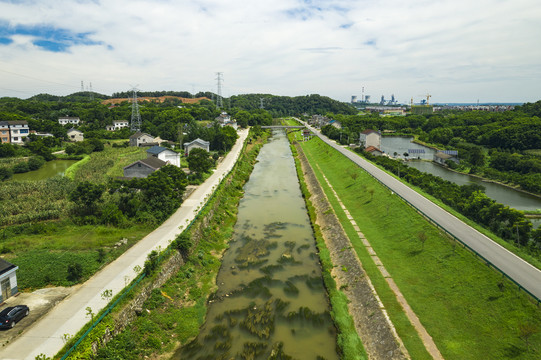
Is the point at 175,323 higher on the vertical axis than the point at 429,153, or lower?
lower

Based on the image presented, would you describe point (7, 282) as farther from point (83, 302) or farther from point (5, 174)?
point (5, 174)

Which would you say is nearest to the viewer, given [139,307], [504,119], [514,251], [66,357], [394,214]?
[66,357]

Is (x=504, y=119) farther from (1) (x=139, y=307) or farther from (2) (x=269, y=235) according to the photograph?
(1) (x=139, y=307)

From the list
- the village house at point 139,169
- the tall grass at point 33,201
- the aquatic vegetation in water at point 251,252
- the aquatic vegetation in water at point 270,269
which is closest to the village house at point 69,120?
the tall grass at point 33,201

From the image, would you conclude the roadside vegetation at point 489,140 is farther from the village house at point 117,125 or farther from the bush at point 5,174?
the bush at point 5,174

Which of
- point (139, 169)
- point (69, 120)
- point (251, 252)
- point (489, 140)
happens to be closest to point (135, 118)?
point (69, 120)

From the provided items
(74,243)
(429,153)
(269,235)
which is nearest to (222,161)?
(269,235)

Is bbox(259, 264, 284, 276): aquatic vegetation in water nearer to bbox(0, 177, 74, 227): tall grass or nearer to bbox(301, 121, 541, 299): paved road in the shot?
bbox(301, 121, 541, 299): paved road
